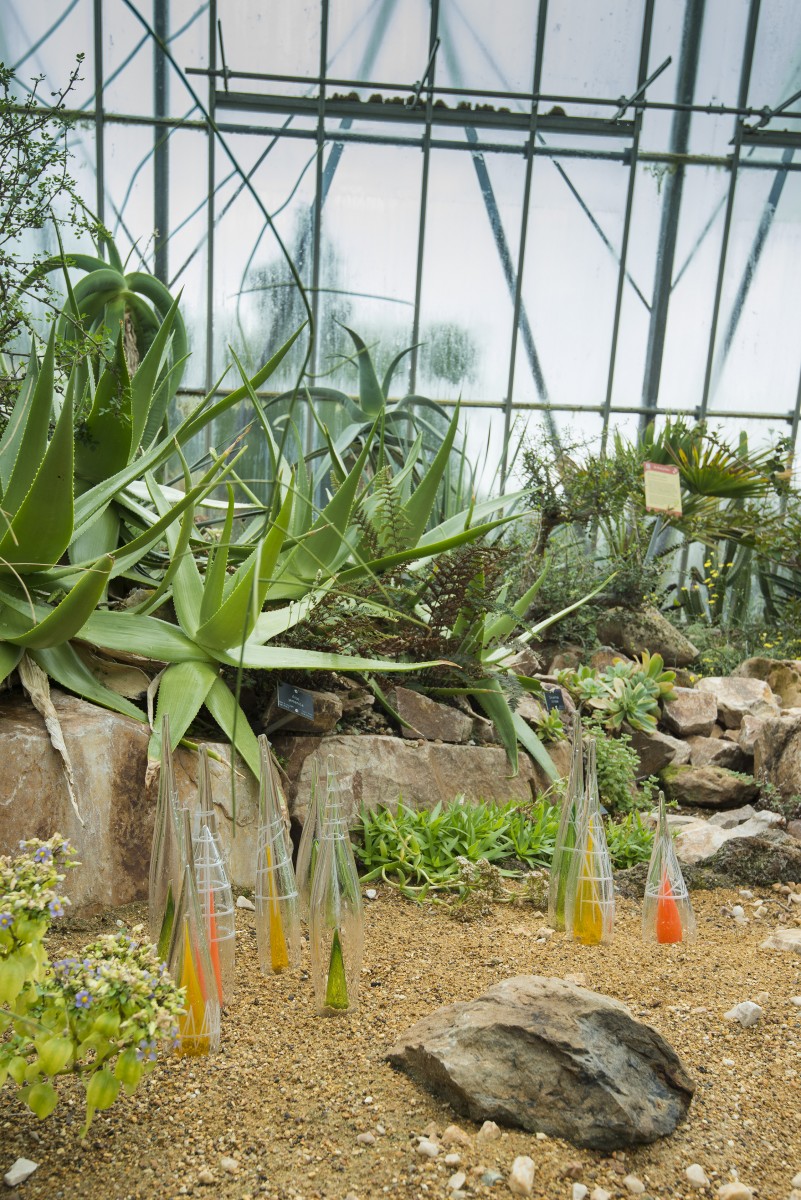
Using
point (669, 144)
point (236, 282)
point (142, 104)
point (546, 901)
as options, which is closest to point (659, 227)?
point (669, 144)

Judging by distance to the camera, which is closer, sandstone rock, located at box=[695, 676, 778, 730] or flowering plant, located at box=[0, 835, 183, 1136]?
flowering plant, located at box=[0, 835, 183, 1136]

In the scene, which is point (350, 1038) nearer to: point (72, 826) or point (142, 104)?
point (72, 826)

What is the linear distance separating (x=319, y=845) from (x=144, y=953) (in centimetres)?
56

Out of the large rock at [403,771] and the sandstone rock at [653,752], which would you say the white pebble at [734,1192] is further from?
the sandstone rock at [653,752]

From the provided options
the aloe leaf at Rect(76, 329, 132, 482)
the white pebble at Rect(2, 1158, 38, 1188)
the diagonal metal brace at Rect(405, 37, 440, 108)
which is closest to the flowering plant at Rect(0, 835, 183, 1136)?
the white pebble at Rect(2, 1158, 38, 1188)

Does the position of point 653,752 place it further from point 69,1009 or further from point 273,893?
point 69,1009

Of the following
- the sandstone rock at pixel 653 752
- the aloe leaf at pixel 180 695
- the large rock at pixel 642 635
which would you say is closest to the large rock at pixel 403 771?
the aloe leaf at pixel 180 695

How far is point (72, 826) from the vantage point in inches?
86.3

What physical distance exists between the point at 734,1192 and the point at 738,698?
4072mm

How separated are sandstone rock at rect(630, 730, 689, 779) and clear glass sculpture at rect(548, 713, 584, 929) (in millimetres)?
1967

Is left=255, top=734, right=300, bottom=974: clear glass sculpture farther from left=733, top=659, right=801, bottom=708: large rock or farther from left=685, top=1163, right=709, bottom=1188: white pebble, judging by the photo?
left=733, top=659, right=801, bottom=708: large rock

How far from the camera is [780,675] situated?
5.82 metres

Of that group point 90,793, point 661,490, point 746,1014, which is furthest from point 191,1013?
point 661,490

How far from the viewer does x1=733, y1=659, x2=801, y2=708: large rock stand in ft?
18.6
